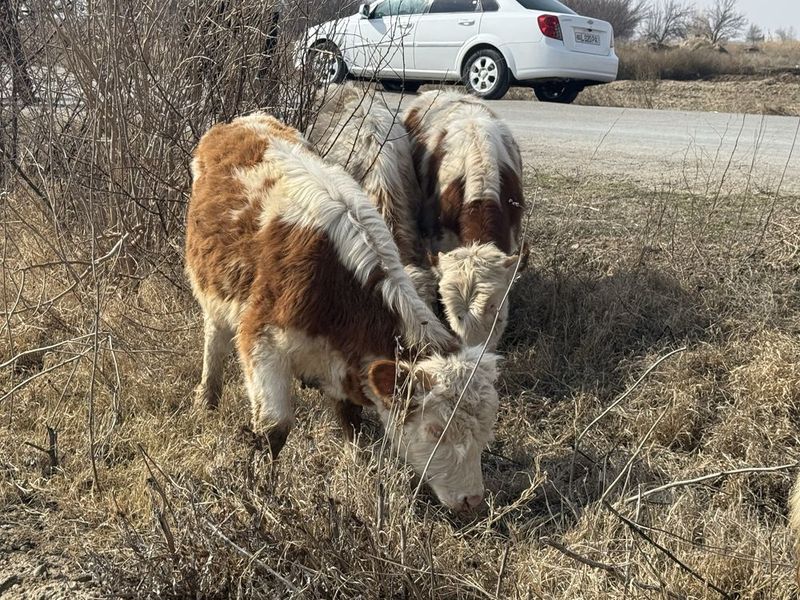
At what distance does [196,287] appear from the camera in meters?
5.05

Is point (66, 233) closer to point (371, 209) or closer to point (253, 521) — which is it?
point (371, 209)

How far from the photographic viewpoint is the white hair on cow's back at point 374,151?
6.25 metres

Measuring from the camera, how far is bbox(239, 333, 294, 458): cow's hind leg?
4.23 meters

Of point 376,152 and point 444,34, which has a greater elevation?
point 444,34

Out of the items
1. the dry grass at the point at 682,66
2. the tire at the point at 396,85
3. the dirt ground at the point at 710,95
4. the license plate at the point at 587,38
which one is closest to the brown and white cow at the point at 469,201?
the tire at the point at 396,85

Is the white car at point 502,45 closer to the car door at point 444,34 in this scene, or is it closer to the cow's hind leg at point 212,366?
the car door at point 444,34

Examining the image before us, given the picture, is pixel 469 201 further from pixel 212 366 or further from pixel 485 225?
pixel 212 366

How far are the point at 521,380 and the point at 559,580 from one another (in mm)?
2440

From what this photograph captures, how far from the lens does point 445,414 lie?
370 cm

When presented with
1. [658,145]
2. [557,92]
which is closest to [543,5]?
[557,92]

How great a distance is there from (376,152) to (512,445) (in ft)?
9.39

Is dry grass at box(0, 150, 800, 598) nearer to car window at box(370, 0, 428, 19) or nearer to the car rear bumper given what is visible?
car window at box(370, 0, 428, 19)

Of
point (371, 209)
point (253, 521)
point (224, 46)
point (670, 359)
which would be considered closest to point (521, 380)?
point (670, 359)

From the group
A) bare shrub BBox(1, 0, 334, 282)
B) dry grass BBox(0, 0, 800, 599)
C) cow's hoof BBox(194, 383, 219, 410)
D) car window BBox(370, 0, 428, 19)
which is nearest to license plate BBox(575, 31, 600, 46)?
car window BBox(370, 0, 428, 19)
